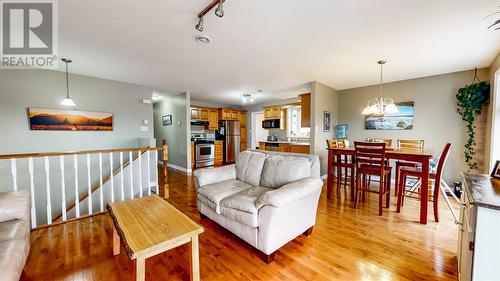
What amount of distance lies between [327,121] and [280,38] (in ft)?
9.47

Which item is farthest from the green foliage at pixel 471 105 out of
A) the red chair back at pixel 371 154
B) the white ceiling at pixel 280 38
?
the red chair back at pixel 371 154

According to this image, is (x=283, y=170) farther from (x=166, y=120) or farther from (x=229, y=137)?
(x=166, y=120)

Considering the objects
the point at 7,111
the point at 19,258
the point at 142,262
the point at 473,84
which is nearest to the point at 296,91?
the point at 473,84

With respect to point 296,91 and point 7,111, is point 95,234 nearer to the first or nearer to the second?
point 7,111

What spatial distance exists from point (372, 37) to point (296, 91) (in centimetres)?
282

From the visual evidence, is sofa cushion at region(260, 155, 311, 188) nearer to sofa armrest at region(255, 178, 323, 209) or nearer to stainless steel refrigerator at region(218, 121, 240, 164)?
sofa armrest at region(255, 178, 323, 209)

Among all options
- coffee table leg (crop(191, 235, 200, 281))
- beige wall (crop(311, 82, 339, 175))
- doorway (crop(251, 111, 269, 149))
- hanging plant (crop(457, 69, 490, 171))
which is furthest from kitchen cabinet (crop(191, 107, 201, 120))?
hanging plant (crop(457, 69, 490, 171))

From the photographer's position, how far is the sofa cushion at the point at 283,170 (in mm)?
2131

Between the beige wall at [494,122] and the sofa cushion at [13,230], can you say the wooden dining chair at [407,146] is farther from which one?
the sofa cushion at [13,230]

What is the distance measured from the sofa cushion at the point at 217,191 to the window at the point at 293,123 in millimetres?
→ 4171

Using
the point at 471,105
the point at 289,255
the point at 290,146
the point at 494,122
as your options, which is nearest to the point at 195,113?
the point at 290,146

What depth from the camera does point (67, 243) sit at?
1938 mm

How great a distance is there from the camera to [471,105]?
10.5 feet

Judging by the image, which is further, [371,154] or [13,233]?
[371,154]
